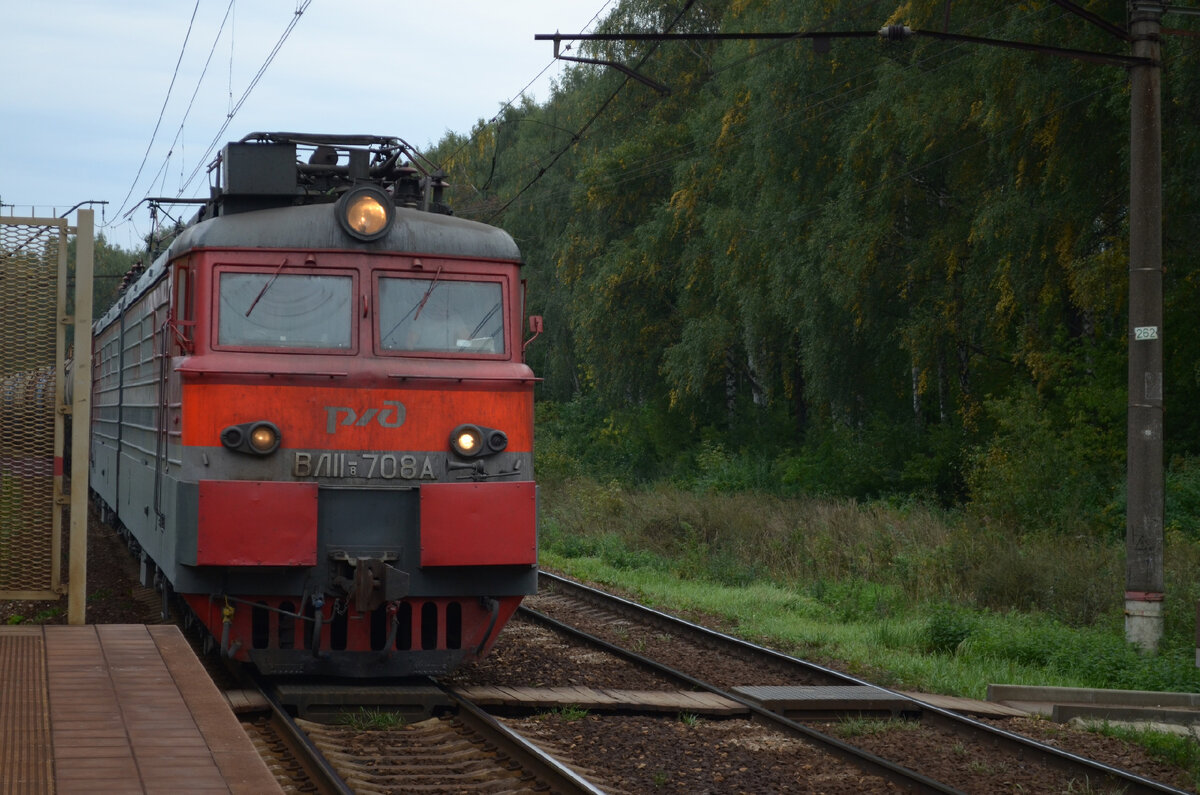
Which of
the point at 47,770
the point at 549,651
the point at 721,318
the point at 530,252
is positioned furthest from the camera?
the point at 530,252

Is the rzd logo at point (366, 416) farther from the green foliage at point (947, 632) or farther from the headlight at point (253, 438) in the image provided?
the green foliage at point (947, 632)

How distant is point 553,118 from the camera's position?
140 feet

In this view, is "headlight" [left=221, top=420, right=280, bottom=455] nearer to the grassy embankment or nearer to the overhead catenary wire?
the grassy embankment

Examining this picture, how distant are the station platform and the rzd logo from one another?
6.13 feet

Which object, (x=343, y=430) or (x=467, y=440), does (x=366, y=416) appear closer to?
(x=343, y=430)

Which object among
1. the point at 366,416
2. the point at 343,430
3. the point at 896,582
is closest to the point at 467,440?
the point at 366,416

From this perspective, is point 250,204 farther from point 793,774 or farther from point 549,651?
point 793,774

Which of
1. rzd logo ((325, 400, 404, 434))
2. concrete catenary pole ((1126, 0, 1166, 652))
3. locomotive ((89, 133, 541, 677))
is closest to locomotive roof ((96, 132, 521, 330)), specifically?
locomotive ((89, 133, 541, 677))

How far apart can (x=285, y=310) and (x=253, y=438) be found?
948mm

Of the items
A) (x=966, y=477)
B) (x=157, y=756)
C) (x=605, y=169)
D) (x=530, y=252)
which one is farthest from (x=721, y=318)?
(x=157, y=756)

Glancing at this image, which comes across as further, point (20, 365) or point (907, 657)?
point (907, 657)

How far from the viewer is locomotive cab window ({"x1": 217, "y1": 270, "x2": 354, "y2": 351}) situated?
28.8ft

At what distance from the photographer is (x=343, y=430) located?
340 inches

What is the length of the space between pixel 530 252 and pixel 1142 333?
104 feet
